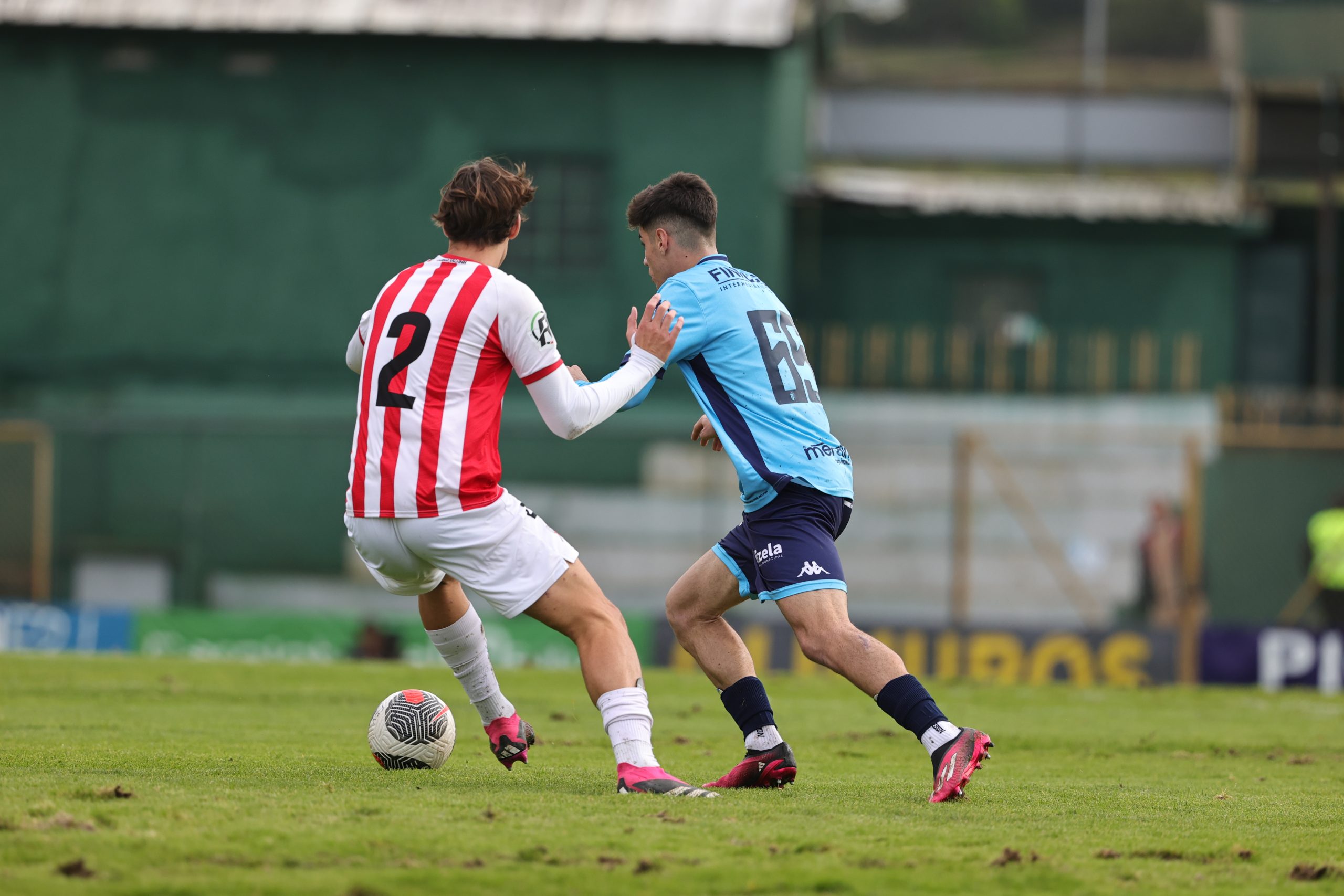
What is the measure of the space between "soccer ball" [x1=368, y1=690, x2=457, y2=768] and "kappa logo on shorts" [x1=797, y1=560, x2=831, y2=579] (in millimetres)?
1617

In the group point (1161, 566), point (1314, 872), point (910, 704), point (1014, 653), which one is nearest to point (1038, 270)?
point (1161, 566)

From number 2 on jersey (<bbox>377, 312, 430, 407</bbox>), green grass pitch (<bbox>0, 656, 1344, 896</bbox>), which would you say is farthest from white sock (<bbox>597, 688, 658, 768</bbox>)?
number 2 on jersey (<bbox>377, 312, 430, 407</bbox>)

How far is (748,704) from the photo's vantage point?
6086 mm

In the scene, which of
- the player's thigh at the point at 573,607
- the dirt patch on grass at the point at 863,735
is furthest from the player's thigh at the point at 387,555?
the dirt patch on grass at the point at 863,735

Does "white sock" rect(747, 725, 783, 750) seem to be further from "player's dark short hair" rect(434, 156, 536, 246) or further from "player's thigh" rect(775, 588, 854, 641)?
"player's dark short hair" rect(434, 156, 536, 246)

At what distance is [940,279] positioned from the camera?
23188mm

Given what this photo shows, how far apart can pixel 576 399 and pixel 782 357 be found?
92 centimetres

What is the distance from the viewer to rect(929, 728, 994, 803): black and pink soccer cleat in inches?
213

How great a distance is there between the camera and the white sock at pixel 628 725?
536 cm

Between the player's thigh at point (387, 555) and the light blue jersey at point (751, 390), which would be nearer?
the player's thigh at point (387, 555)

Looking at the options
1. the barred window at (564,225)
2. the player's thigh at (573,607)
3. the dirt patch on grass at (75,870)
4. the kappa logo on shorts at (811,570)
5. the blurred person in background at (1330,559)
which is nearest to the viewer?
the dirt patch on grass at (75,870)

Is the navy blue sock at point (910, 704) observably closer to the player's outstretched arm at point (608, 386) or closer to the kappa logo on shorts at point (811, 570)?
the kappa logo on shorts at point (811, 570)

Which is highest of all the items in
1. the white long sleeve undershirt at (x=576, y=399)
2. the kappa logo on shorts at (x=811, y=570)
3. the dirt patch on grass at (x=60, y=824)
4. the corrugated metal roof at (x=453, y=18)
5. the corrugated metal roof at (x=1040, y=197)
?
the corrugated metal roof at (x=453, y=18)

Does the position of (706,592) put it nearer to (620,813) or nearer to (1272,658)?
(620,813)
